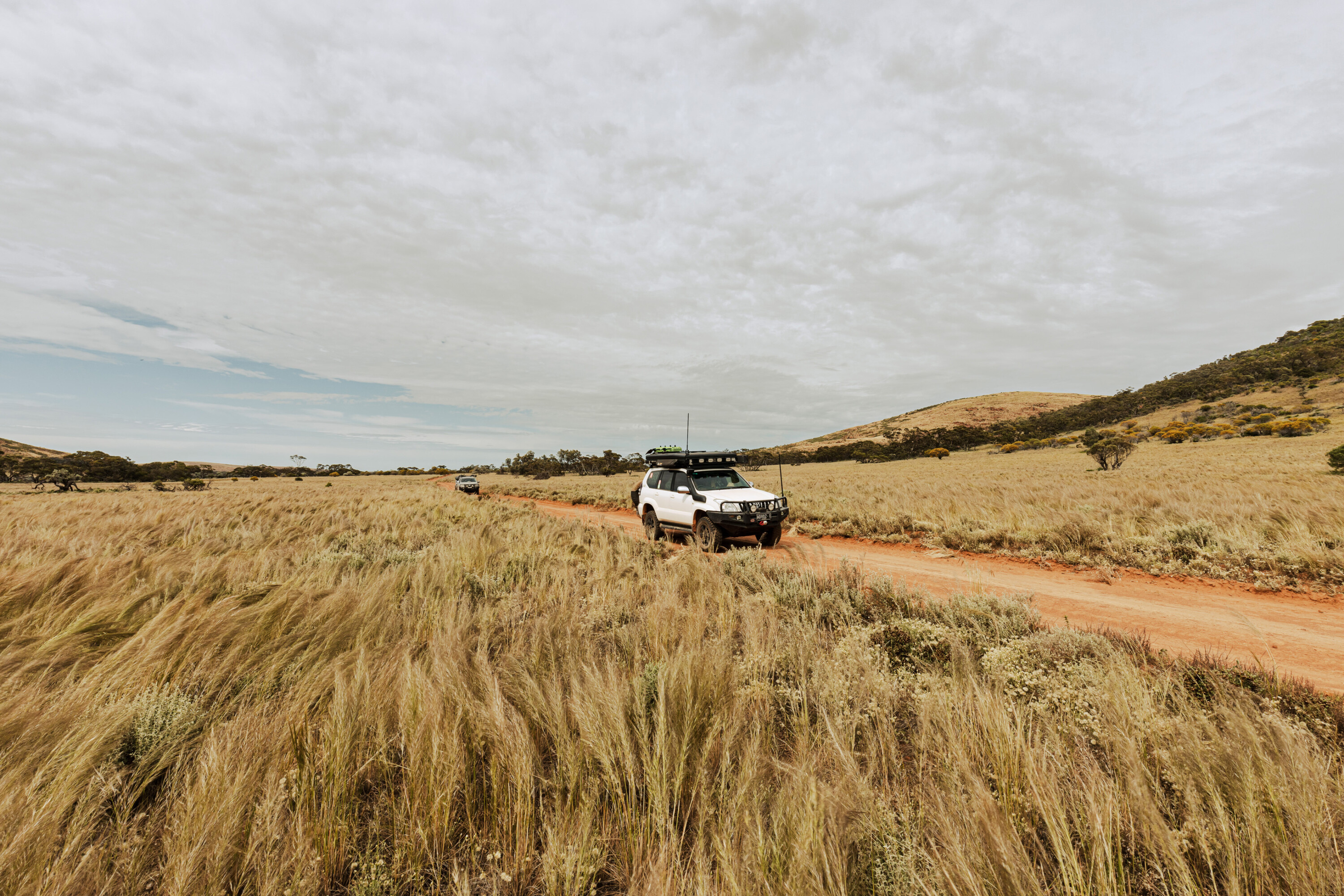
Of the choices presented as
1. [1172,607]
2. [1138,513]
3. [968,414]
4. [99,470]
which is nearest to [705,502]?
[1172,607]

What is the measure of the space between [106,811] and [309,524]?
12982mm

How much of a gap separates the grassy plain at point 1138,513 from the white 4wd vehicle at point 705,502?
3629mm

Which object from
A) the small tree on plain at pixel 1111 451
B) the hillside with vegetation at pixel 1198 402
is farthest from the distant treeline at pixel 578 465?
the small tree on plain at pixel 1111 451

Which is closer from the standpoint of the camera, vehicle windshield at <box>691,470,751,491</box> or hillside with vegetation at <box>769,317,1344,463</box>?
vehicle windshield at <box>691,470,751,491</box>

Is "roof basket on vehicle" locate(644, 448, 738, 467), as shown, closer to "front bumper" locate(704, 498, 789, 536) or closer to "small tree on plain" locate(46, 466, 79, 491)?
"front bumper" locate(704, 498, 789, 536)

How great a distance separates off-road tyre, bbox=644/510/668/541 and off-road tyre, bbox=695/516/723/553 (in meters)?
1.61

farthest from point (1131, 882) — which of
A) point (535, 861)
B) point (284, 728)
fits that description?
point (284, 728)

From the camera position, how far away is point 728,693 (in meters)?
3.83

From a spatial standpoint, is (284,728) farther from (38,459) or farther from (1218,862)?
(38,459)

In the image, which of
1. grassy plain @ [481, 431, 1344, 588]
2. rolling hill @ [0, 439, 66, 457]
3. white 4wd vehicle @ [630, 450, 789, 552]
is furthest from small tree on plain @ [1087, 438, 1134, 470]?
rolling hill @ [0, 439, 66, 457]

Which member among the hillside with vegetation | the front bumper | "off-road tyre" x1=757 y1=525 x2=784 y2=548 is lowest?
"off-road tyre" x1=757 y1=525 x2=784 y2=548

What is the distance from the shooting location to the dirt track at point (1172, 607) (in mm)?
5527

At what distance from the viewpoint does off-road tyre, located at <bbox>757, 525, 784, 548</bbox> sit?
12.1 metres

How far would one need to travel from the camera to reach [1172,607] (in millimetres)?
7355
